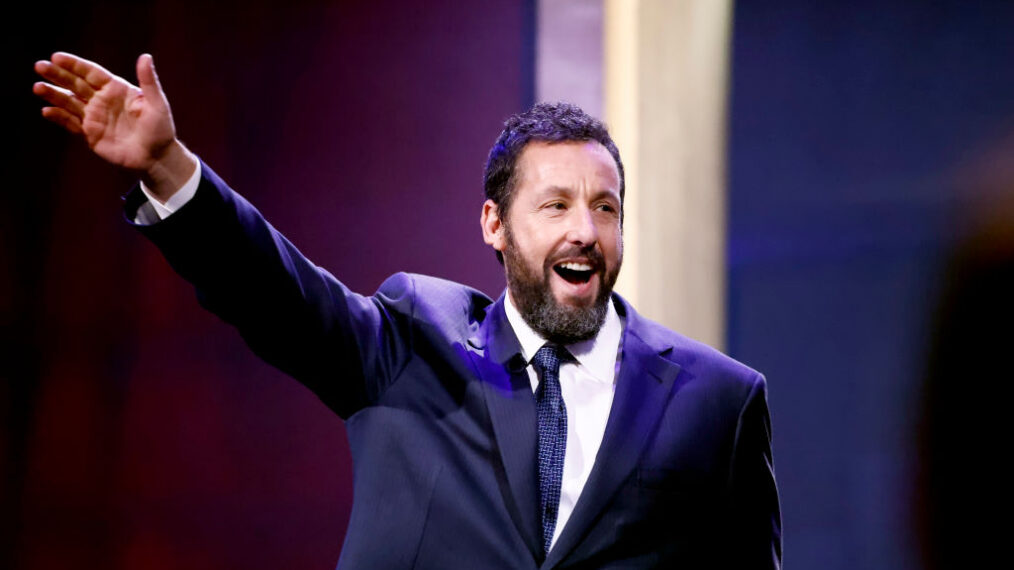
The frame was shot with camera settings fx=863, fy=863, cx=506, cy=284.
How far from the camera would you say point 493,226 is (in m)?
1.51

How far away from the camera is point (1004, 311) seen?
2.14m

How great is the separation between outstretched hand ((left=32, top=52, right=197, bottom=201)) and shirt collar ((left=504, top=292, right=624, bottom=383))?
61 cm

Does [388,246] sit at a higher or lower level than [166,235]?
lower

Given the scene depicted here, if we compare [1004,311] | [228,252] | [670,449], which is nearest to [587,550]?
[670,449]

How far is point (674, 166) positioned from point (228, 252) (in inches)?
58.5

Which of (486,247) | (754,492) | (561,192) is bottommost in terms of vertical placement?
(754,492)

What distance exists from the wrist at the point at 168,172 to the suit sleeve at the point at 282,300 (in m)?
0.02

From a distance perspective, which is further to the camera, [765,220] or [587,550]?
[765,220]

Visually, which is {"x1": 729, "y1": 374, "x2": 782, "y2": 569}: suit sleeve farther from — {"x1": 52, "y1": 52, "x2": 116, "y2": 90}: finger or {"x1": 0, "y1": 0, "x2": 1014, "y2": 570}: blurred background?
{"x1": 52, "y1": 52, "x2": 116, "y2": 90}: finger

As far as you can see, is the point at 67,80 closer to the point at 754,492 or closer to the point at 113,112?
the point at 113,112

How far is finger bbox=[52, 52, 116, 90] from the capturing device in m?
0.95

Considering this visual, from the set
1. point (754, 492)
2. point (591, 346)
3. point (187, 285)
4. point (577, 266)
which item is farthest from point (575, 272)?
point (187, 285)

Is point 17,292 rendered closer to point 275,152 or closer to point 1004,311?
point 275,152

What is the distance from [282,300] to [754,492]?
779mm
